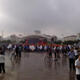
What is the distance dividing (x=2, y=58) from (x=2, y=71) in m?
1.19

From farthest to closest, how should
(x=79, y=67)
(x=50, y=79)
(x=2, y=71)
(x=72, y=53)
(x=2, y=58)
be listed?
(x=72, y=53), (x=2, y=71), (x=2, y=58), (x=50, y=79), (x=79, y=67)

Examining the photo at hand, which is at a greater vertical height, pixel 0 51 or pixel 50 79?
pixel 0 51

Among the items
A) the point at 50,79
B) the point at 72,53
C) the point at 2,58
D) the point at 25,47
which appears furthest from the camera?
the point at 25,47

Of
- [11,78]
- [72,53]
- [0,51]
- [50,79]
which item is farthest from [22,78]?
[72,53]

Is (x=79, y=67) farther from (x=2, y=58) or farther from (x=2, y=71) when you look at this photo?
(x=2, y=71)

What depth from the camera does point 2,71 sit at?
11.1m

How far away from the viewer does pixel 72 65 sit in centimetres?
1248

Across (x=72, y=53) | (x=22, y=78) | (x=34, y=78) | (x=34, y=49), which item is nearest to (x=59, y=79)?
(x=34, y=78)

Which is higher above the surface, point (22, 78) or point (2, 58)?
point (2, 58)

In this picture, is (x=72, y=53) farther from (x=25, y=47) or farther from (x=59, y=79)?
(x=25, y=47)

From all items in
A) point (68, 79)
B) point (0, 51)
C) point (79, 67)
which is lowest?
point (68, 79)

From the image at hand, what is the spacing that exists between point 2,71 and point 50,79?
3.57m

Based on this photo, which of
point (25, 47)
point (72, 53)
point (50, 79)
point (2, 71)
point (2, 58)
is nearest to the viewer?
point (50, 79)

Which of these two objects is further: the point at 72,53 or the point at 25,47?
the point at 25,47
